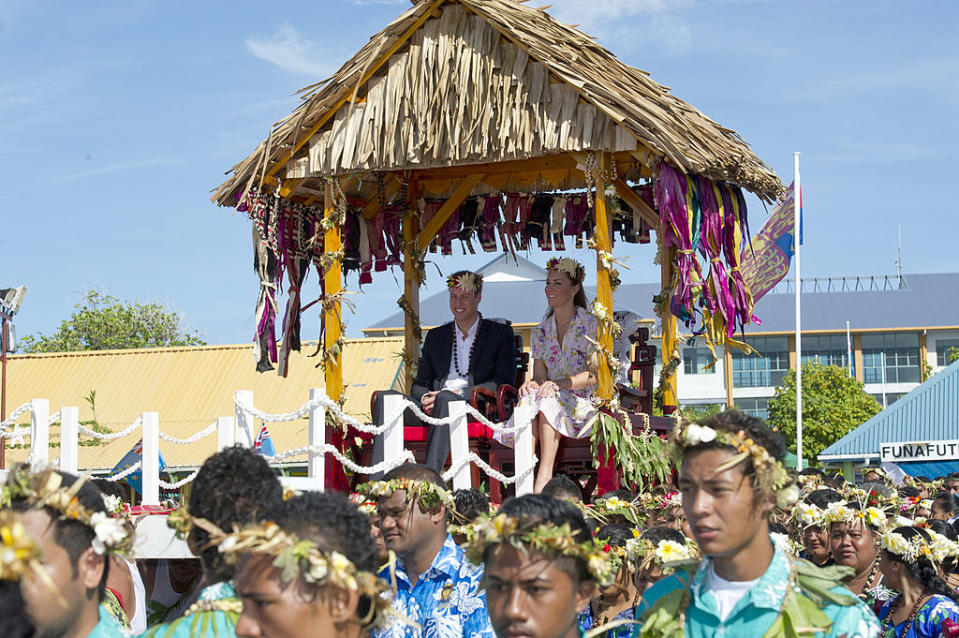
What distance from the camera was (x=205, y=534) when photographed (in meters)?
3.77

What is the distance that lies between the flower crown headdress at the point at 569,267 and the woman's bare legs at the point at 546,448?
138 cm

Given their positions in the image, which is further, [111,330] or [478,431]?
[111,330]

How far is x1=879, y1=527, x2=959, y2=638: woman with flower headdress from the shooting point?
5.55 metres

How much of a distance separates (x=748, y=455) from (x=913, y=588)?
2721mm

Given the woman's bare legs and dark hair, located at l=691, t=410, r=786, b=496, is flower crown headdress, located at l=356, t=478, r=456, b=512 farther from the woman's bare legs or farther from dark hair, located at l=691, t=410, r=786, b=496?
the woman's bare legs

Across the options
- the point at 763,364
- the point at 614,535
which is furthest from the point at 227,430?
the point at 763,364

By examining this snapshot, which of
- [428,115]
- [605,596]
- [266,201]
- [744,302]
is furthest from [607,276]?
[605,596]

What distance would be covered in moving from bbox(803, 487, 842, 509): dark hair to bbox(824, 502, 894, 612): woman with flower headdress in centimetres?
25

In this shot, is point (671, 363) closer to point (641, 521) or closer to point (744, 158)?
point (744, 158)

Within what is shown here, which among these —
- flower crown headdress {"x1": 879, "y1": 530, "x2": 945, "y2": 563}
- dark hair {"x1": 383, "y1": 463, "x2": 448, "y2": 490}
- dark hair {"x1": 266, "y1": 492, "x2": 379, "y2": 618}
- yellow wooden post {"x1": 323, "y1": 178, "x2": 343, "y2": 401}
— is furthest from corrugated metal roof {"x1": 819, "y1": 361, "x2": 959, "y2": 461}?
dark hair {"x1": 266, "y1": 492, "x2": 379, "y2": 618}

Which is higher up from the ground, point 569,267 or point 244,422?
point 569,267

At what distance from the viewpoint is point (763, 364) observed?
64.6 m

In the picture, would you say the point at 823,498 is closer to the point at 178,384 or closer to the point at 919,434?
the point at 919,434

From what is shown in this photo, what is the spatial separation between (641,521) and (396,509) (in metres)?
3.48
